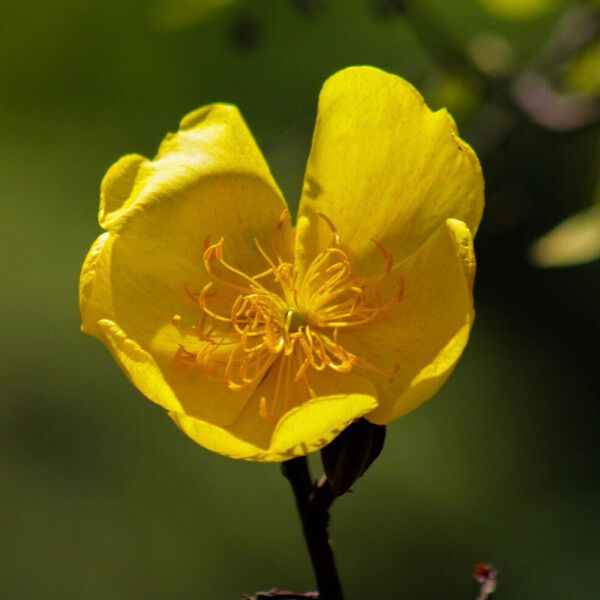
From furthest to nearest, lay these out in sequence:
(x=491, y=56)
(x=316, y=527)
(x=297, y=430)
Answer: (x=491, y=56) → (x=297, y=430) → (x=316, y=527)

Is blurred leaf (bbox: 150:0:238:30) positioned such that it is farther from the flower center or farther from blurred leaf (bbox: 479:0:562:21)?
the flower center

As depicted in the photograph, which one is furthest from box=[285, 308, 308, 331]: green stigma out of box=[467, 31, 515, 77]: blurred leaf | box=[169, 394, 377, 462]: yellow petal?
box=[467, 31, 515, 77]: blurred leaf

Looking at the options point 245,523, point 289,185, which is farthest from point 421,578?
point 289,185

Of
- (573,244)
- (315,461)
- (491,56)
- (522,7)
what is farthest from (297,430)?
(315,461)

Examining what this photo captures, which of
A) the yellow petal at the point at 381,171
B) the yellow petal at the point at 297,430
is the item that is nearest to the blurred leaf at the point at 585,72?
the yellow petal at the point at 381,171

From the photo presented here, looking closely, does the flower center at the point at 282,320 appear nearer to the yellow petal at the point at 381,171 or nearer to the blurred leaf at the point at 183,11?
the yellow petal at the point at 381,171

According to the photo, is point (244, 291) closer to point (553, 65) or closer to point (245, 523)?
point (553, 65)

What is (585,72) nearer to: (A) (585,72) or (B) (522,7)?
(A) (585,72)
